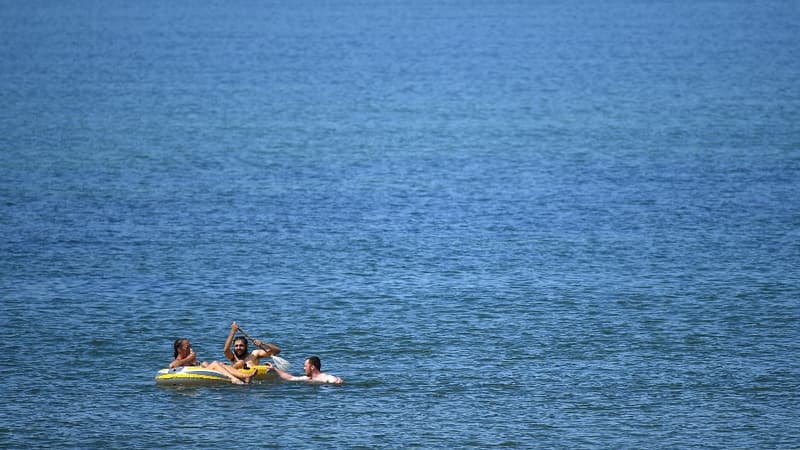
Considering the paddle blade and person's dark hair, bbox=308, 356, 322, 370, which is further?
the paddle blade

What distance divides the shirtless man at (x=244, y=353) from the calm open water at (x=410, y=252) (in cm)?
68

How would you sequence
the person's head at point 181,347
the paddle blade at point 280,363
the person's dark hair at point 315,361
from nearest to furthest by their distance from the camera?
the person's dark hair at point 315,361
the person's head at point 181,347
the paddle blade at point 280,363

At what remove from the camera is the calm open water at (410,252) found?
24.5m

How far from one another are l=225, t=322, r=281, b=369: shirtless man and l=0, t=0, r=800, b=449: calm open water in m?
0.68

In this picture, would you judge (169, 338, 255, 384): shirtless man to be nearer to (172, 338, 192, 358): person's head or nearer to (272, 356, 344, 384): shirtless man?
(172, 338, 192, 358): person's head

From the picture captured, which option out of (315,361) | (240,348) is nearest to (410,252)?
(240,348)

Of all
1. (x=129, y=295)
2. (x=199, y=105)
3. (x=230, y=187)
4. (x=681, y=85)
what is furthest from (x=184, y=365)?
(x=681, y=85)

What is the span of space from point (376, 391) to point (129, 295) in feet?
32.3

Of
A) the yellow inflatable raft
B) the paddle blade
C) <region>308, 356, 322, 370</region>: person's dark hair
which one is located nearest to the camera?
the yellow inflatable raft

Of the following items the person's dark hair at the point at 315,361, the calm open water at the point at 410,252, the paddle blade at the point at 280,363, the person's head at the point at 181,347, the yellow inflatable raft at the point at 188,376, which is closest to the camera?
the calm open water at the point at 410,252

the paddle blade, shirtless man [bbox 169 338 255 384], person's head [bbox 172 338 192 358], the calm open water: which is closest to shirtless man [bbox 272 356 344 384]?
the paddle blade

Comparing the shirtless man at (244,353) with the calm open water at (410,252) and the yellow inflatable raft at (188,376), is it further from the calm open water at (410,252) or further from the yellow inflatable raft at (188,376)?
the calm open water at (410,252)

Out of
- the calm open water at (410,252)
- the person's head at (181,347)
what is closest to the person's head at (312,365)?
the calm open water at (410,252)

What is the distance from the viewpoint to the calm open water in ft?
80.3
